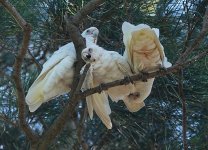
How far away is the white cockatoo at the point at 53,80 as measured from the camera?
1.20m

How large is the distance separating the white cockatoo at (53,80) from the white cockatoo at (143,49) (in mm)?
138

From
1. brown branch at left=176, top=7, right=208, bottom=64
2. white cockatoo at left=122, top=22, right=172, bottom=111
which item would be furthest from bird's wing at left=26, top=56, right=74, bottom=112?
brown branch at left=176, top=7, right=208, bottom=64

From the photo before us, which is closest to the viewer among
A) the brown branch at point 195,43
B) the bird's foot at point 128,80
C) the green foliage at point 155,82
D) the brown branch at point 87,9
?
the brown branch at point 195,43

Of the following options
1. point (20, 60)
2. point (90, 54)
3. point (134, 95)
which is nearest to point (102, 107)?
point (134, 95)

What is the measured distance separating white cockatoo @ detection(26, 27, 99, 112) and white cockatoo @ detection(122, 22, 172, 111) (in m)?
0.14

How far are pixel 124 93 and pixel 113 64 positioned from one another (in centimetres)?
8

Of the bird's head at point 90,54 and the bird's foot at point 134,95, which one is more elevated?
the bird's head at point 90,54

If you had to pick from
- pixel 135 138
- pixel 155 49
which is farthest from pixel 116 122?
pixel 155 49

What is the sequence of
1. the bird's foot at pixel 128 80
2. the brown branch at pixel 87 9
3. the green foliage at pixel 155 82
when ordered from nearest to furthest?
the bird's foot at pixel 128 80, the brown branch at pixel 87 9, the green foliage at pixel 155 82

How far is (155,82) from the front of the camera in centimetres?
144

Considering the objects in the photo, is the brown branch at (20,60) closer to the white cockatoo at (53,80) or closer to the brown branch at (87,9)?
the white cockatoo at (53,80)

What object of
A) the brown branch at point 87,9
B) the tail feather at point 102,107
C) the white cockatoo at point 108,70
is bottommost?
the tail feather at point 102,107

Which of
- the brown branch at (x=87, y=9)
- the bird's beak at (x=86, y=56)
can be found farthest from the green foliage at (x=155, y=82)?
the bird's beak at (x=86, y=56)

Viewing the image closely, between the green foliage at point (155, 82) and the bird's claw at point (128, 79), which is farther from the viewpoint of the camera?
the green foliage at point (155, 82)
